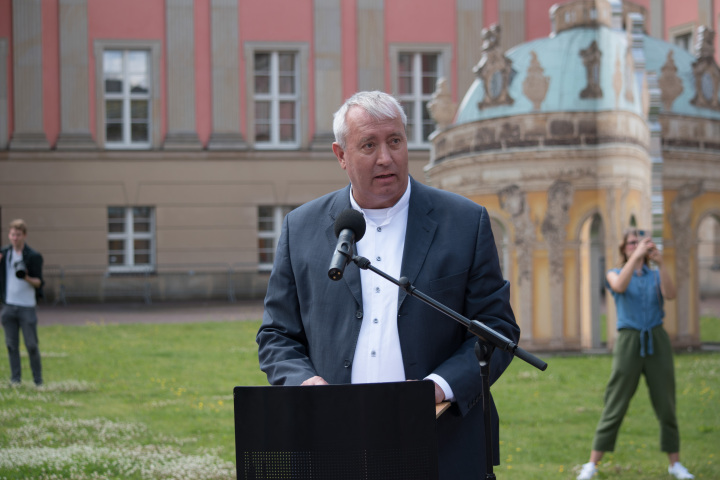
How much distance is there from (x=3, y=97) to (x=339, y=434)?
27146 millimetres

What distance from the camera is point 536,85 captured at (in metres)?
14.2

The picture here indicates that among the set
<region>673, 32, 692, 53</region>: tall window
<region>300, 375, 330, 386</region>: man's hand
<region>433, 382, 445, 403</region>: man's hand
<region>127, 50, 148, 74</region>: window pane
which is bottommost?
<region>433, 382, 445, 403</region>: man's hand

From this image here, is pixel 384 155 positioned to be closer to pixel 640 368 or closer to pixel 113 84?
pixel 640 368

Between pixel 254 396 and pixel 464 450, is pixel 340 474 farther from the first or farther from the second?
pixel 464 450

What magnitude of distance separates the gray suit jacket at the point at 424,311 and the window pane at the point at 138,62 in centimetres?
2625

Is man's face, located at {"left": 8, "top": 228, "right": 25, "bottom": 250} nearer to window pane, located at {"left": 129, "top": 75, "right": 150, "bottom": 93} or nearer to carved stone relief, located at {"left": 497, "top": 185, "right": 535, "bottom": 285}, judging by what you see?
carved stone relief, located at {"left": 497, "top": 185, "right": 535, "bottom": 285}

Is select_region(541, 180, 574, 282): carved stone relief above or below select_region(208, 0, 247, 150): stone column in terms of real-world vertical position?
below

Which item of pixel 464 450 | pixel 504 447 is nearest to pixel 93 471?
pixel 504 447

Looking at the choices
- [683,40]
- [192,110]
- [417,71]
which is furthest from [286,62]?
[683,40]

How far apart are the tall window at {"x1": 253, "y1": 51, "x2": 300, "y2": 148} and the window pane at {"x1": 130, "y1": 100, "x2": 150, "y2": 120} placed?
3280mm

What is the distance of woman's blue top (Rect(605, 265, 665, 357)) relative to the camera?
750 centimetres

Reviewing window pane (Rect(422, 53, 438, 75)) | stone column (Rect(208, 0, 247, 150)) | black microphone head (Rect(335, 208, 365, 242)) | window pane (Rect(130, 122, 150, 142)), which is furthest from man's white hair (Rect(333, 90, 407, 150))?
window pane (Rect(422, 53, 438, 75))

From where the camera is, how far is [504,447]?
880 centimetres

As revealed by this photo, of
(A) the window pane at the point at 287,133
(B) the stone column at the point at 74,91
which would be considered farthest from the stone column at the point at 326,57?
(B) the stone column at the point at 74,91
